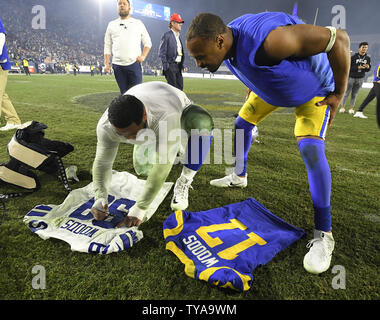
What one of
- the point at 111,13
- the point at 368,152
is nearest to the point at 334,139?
the point at 368,152

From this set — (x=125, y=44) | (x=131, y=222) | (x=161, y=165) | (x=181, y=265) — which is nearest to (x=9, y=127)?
(x=125, y=44)

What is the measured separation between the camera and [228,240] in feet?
5.39

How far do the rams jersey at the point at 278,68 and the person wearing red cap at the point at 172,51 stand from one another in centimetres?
350

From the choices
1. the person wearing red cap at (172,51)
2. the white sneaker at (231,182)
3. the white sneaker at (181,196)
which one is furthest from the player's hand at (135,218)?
→ the person wearing red cap at (172,51)

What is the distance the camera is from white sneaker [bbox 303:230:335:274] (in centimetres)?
142

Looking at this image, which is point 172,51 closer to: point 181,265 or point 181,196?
point 181,196

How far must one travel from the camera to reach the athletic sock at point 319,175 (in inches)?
59.0

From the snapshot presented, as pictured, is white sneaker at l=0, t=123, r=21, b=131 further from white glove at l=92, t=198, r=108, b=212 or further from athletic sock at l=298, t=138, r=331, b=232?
athletic sock at l=298, t=138, r=331, b=232

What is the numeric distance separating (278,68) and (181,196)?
1250 mm

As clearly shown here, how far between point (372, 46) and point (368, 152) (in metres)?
57.5

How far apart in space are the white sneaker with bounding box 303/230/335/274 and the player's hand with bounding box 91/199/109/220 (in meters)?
1.41

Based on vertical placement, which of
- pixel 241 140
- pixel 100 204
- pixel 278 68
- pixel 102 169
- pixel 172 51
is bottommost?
pixel 100 204

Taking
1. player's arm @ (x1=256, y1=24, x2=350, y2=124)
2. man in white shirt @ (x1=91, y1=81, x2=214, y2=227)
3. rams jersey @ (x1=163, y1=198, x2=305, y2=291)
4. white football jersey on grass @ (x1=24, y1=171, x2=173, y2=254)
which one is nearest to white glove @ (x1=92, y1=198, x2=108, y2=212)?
man in white shirt @ (x1=91, y1=81, x2=214, y2=227)
